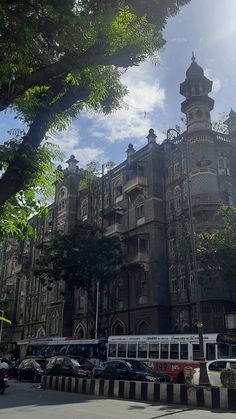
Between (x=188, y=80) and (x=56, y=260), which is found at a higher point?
(x=188, y=80)

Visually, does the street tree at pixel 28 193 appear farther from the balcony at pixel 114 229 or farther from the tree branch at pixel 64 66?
the balcony at pixel 114 229

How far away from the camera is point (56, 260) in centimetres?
3581

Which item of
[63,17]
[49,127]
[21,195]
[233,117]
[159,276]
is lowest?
[21,195]

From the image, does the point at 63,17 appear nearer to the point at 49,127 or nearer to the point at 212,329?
the point at 49,127

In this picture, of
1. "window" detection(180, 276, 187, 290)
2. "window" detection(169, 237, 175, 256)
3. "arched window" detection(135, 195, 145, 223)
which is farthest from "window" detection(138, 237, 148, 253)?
"window" detection(180, 276, 187, 290)

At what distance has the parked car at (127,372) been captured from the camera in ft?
60.6

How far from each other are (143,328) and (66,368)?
16.1 m

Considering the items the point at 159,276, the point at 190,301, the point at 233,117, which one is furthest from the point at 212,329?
the point at 233,117

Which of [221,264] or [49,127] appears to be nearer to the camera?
[49,127]

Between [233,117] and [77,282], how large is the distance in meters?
20.9

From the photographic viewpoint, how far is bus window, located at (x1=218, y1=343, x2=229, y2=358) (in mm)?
21922

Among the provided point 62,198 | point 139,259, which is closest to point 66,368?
point 139,259

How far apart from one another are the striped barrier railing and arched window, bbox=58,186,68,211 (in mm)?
35068

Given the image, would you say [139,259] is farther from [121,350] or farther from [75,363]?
[75,363]
